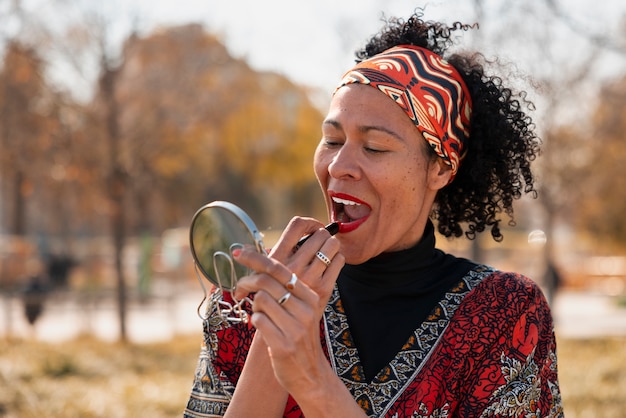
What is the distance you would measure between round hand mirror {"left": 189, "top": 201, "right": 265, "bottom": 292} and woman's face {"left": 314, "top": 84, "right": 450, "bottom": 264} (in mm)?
493

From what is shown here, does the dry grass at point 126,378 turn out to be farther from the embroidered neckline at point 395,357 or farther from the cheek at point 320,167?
the cheek at point 320,167

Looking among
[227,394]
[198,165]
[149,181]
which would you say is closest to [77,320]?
[149,181]

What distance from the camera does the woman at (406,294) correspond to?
2236 millimetres

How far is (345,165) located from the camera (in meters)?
2.27

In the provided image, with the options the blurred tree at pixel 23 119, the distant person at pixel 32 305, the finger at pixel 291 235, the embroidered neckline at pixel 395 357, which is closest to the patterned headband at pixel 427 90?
the embroidered neckline at pixel 395 357

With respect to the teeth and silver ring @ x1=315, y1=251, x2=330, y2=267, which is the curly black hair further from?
silver ring @ x1=315, y1=251, x2=330, y2=267

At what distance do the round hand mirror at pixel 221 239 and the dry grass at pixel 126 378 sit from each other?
4.56 metres

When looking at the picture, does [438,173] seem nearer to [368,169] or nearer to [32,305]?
[368,169]

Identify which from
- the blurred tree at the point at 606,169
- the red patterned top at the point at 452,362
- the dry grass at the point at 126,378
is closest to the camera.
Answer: the red patterned top at the point at 452,362

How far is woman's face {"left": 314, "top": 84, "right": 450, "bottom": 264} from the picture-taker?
2.29 meters

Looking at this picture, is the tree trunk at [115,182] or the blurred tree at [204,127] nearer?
the tree trunk at [115,182]

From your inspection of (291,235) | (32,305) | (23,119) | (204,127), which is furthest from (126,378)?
(204,127)

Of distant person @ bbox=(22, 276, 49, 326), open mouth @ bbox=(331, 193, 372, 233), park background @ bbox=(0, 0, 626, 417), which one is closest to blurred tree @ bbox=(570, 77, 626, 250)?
park background @ bbox=(0, 0, 626, 417)

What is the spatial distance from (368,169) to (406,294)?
432mm
